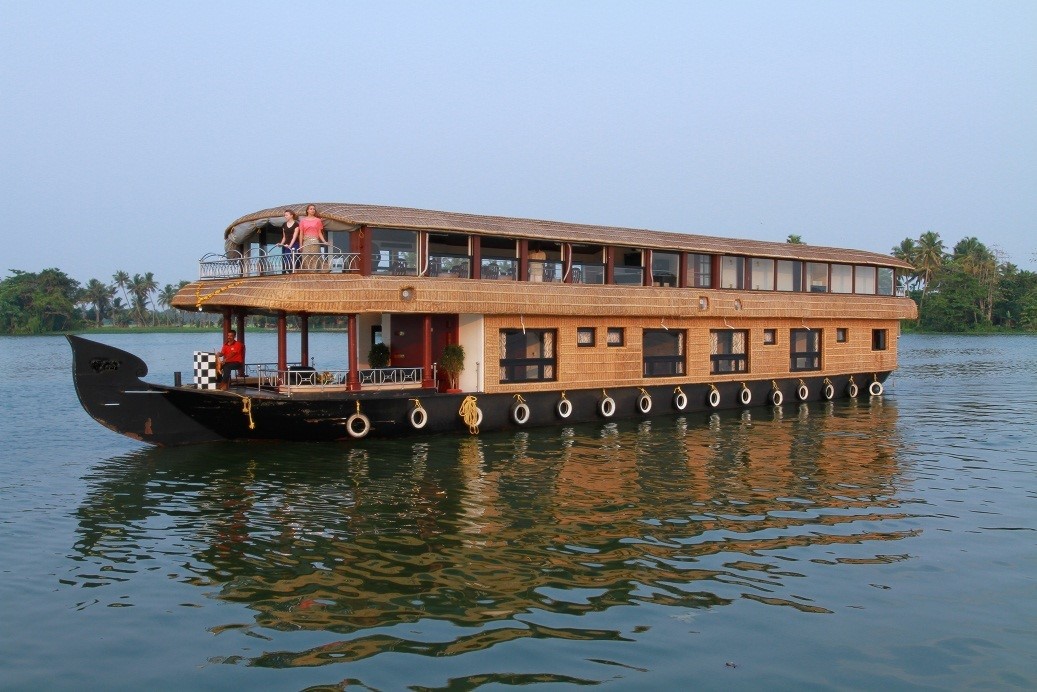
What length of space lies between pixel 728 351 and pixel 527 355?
629 cm

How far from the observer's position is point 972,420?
1950cm

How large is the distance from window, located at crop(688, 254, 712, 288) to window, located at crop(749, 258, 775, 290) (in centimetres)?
148

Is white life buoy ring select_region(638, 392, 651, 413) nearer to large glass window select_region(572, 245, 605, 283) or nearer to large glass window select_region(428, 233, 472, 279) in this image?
large glass window select_region(572, 245, 605, 283)

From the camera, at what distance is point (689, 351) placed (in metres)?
20.0

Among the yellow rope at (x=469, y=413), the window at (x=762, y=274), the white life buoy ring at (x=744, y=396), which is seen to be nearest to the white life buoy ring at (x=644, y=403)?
the white life buoy ring at (x=744, y=396)

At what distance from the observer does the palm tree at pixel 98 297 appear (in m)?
104

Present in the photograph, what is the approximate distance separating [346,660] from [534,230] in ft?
38.8

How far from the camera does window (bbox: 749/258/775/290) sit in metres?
21.5

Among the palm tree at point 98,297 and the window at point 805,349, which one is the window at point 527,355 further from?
the palm tree at point 98,297

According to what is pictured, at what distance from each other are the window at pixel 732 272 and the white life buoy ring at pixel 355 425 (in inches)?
395

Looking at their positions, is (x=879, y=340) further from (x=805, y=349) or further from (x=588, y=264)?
(x=588, y=264)

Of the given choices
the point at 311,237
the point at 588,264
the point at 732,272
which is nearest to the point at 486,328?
the point at 588,264

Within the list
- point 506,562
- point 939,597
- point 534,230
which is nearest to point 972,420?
point 534,230

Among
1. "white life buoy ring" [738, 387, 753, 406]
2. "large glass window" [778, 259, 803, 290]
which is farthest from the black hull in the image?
"large glass window" [778, 259, 803, 290]
